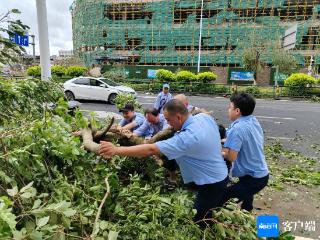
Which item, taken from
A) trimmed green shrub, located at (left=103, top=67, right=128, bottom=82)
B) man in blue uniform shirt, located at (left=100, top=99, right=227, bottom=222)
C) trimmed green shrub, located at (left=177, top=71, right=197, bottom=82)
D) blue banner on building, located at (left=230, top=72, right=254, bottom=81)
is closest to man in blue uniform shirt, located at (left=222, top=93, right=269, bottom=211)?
man in blue uniform shirt, located at (left=100, top=99, right=227, bottom=222)

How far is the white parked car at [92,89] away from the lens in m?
15.4

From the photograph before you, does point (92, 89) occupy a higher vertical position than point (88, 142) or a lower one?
lower

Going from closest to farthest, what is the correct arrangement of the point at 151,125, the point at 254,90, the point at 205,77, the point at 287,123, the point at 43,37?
1. the point at 43,37
2. the point at 151,125
3. the point at 287,123
4. the point at 254,90
5. the point at 205,77

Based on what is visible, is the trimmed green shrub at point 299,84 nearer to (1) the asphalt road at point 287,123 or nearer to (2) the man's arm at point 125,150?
(1) the asphalt road at point 287,123

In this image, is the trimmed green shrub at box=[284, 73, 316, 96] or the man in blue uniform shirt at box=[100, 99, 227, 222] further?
the trimmed green shrub at box=[284, 73, 316, 96]

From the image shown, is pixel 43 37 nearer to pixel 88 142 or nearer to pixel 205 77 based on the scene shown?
pixel 88 142

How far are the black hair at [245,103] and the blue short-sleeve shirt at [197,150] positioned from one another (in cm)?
68

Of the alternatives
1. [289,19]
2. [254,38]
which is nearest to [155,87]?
[254,38]

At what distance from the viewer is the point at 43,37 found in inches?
188

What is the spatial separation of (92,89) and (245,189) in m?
13.2

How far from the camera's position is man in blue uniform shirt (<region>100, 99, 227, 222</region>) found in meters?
2.41

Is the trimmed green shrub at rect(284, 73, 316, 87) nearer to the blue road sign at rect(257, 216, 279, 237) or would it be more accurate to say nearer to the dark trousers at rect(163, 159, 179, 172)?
the dark trousers at rect(163, 159, 179, 172)

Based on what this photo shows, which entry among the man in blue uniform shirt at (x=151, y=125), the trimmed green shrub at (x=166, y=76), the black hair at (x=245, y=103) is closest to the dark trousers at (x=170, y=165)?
the black hair at (x=245, y=103)

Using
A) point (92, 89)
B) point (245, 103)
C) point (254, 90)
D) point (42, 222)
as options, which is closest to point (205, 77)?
point (254, 90)
